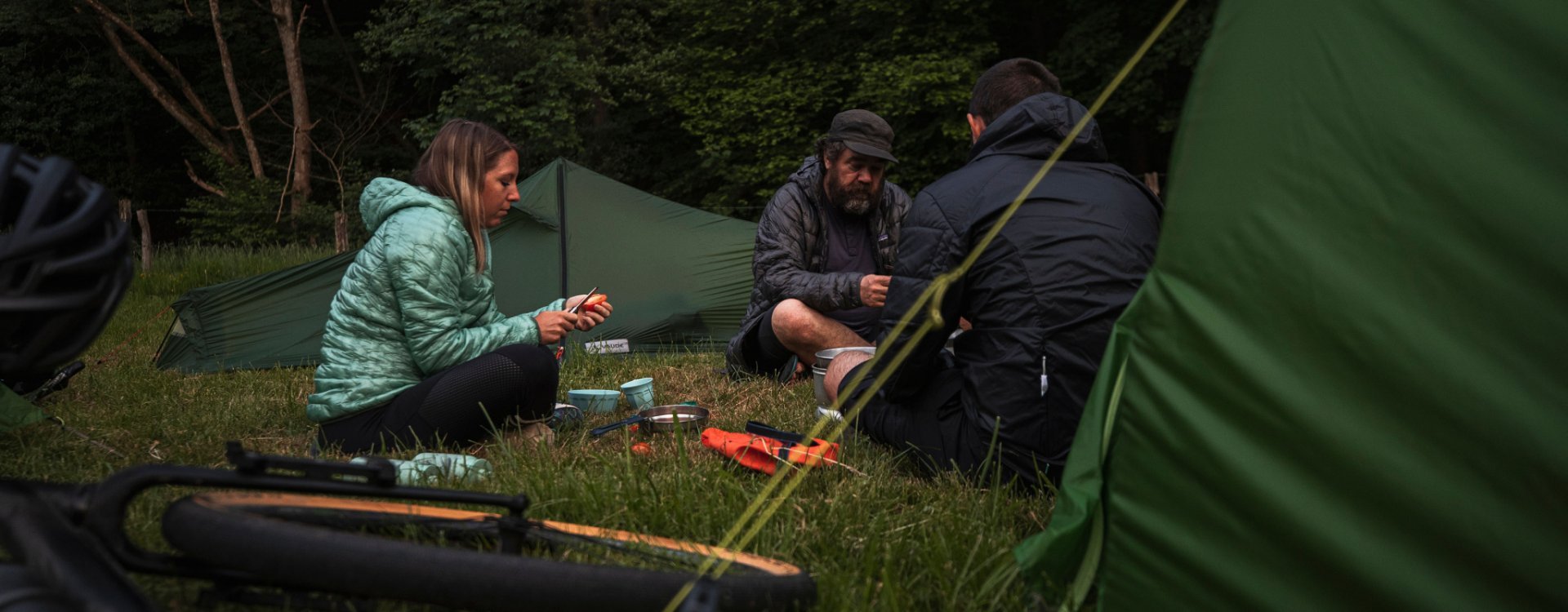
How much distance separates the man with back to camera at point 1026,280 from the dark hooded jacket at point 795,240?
1.64 m

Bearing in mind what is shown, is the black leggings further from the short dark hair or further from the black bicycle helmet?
the black bicycle helmet

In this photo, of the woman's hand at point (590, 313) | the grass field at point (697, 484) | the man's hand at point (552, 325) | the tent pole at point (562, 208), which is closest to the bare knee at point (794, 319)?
the grass field at point (697, 484)

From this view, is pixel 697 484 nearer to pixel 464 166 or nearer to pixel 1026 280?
pixel 1026 280

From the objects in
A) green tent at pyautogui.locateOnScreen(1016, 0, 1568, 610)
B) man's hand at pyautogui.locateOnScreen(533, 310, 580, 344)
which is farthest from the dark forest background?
green tent at pyautogui.locateOnScreen(1016, 0, 1568, 610)

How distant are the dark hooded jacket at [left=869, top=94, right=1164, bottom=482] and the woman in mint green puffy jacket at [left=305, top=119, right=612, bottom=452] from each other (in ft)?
3.61

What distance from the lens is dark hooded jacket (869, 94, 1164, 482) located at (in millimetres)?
2357

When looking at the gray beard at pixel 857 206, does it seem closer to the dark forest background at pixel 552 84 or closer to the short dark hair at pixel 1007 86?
the short dark hair at pixel 1007 86

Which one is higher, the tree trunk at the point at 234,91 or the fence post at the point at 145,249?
the tree trunk at the point at 234,91

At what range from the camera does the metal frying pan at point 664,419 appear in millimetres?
3225

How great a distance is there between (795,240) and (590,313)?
1326 millimetres

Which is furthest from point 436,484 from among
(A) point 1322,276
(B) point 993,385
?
(A) point 1322,276

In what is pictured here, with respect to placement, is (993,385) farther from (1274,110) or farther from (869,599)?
(1274,110)

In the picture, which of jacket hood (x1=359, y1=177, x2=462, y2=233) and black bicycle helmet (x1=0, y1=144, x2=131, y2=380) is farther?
jacket hood (x1=359, y1=177, x2=462, y2=233)

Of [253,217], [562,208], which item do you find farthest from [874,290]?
[253,217]
